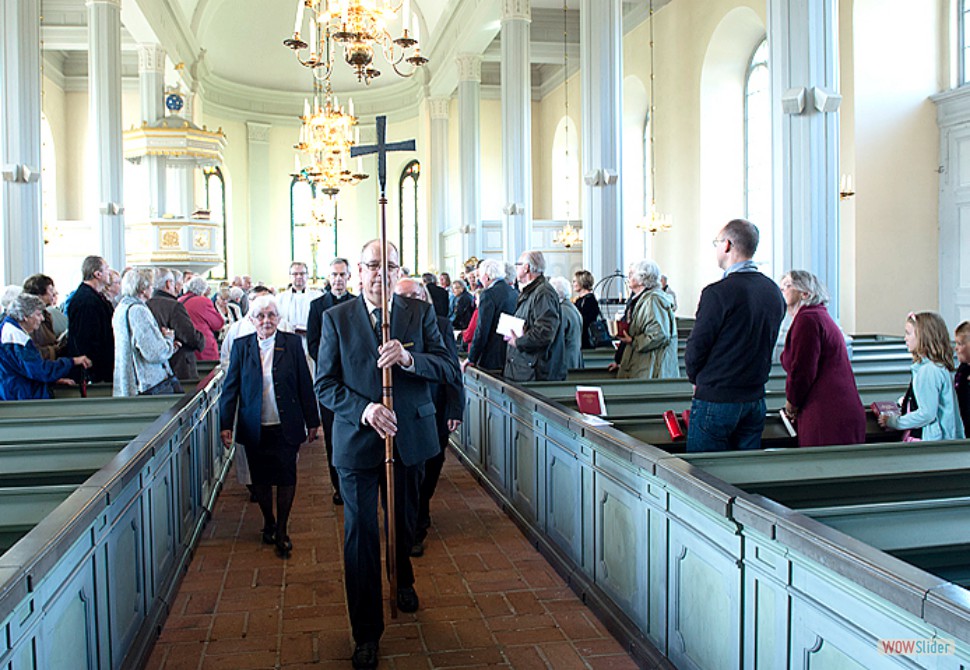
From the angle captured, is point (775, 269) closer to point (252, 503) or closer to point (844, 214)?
point (252, 503)

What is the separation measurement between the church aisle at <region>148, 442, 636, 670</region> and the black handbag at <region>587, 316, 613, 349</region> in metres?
3.02

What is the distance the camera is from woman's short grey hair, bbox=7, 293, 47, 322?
496cm

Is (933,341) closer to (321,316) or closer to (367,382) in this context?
(367,382)

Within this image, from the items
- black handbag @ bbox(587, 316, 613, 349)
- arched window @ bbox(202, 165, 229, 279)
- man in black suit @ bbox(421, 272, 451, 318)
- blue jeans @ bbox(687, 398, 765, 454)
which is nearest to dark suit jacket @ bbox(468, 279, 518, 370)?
black handbag @ bbox(587, 316, 613, 349)

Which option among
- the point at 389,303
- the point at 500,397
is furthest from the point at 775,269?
the point at 389,303

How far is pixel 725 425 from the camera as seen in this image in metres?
3.66

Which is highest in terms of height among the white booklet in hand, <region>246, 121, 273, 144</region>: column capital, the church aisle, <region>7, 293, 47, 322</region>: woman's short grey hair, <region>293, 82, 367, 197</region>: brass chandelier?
<region>246, 121, 273, 144</region>: column capital

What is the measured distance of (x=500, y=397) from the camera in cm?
571

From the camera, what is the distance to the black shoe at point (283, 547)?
4773mm

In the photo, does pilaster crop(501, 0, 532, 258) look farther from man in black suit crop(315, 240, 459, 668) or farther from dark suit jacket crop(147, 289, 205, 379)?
man in black suit crop(315, 240, 459, 668)

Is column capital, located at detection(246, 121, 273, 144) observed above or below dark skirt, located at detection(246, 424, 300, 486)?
above

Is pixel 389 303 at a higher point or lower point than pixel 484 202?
lower

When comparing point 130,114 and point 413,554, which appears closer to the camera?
point 413,554

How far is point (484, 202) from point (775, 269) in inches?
665
